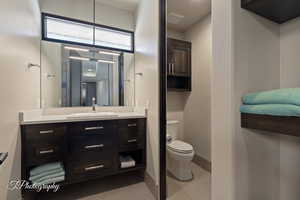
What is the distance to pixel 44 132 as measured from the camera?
146 centimetres

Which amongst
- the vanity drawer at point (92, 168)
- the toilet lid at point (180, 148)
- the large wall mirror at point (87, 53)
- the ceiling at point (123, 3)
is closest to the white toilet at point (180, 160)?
the toilet lid at point (180, 148)

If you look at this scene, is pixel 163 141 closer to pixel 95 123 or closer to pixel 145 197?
pixel 145 197

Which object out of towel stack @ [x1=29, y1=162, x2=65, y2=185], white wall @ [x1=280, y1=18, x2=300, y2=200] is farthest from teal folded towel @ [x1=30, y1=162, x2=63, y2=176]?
white wall @ [x1=280, y1=18, x2=300, y2=200]

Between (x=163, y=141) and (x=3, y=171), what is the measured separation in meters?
1.44

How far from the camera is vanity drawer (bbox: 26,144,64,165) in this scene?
140 centimetres

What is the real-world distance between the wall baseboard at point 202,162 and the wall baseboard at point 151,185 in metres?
0.94

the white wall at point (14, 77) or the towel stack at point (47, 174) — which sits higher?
the white wall at point (14, 77)

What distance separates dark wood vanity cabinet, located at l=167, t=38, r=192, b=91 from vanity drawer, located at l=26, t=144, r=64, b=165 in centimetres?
187

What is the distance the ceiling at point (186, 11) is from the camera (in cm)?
208

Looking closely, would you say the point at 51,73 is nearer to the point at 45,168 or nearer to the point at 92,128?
the point at 92,128

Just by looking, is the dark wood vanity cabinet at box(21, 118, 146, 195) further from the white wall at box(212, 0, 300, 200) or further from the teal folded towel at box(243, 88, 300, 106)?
the teal folded towel at box(243, 88, 300, 106)

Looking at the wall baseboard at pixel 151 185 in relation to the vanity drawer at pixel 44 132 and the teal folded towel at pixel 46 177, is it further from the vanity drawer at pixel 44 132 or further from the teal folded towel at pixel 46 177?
the vanity drawer at pixel 44 132

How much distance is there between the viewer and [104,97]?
2283 millimetres

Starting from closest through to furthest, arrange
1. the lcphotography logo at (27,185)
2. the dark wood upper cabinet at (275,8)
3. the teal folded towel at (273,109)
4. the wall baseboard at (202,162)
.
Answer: the teal folded towel at (273,109) < the dark wood upper cabinet at (275,8) < the lcphotography logo at (27,185) < the wall baseboard at (202,162)
